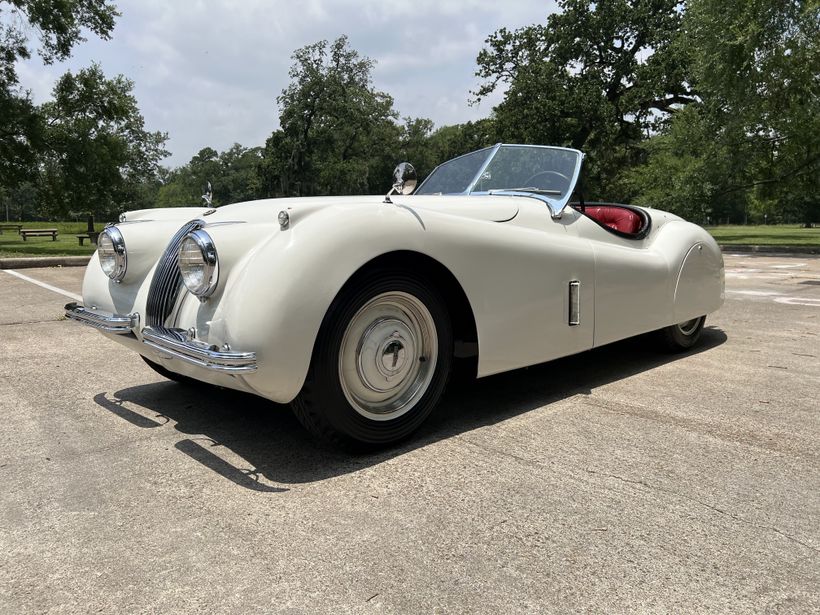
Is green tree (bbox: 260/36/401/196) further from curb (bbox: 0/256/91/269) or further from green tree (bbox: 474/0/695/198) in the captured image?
curb (bbox: 0/256/91/269)

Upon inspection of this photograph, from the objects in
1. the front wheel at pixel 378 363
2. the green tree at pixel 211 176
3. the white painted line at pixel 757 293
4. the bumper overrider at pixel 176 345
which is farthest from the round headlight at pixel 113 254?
the green tree at pixel 211 176

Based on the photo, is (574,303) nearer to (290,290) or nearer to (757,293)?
(290,290)

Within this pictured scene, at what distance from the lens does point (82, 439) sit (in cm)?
269

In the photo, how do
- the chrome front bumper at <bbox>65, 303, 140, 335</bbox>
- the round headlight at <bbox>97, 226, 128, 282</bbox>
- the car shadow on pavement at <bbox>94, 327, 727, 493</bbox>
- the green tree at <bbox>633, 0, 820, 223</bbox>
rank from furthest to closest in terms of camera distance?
1. the green tree at <bbox>633, 0, 820, 223</bbox>
2. the round headlight at <bbox>97, 226, 128, 282</bbox>
3. the chrome front bumper at <bbox>65, 303, 140, 335</bbox>
4. the car shadow on pavement at <bbox>94, 327, 727, 493</bbox>

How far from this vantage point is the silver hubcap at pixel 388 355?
240 centimetres

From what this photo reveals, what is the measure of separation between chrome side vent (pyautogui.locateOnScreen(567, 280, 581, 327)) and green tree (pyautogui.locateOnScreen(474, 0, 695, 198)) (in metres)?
24.5

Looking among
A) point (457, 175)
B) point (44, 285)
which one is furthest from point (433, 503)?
point (44, 285)

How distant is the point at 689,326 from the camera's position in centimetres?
450

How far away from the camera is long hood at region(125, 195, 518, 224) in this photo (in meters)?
2.42

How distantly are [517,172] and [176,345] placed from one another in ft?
8.00

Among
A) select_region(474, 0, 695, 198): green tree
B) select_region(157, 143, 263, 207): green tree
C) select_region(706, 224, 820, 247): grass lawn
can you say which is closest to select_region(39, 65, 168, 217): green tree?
select_region(474, 0, 695, 198): green tree

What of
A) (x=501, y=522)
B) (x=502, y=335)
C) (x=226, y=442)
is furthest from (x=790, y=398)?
(x=226, y=442)

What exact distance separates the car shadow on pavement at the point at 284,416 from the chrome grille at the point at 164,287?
57cm

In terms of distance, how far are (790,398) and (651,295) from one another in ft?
3.14
